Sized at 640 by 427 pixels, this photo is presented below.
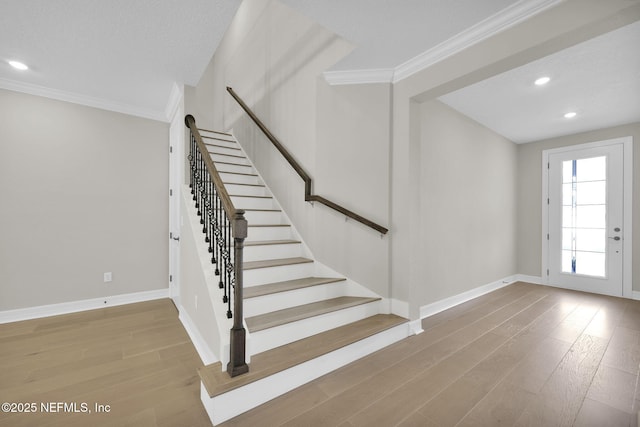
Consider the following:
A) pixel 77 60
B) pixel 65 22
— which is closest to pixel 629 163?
pixel 65 22

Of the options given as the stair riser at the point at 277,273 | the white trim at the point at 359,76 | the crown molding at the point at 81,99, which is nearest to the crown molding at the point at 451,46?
the white trim at the point at 359,76

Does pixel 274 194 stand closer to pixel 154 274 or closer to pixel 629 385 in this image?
pixel 154 274

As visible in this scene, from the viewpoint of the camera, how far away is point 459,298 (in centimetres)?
372

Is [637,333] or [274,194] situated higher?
[274,194]

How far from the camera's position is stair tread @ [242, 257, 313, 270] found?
8.59 ft

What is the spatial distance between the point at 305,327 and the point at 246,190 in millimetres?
2201

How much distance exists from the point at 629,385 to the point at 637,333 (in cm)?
137

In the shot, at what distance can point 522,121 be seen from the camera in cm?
404

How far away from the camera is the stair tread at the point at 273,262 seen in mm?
2619

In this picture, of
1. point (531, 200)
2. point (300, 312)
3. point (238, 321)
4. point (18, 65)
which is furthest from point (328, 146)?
point (531, 200)

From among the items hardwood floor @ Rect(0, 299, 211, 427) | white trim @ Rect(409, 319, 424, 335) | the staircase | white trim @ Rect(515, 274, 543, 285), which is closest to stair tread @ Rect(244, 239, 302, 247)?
the staircase

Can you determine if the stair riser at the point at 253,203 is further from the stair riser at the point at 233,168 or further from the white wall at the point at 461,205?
the white wall at the point at 461,205

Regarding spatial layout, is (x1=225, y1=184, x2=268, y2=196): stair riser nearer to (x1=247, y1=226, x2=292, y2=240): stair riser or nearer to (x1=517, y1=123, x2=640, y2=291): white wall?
(x1=247, y1=226, x2=292, y2=240): stair riser

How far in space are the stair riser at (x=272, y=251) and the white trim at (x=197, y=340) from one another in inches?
31.9
